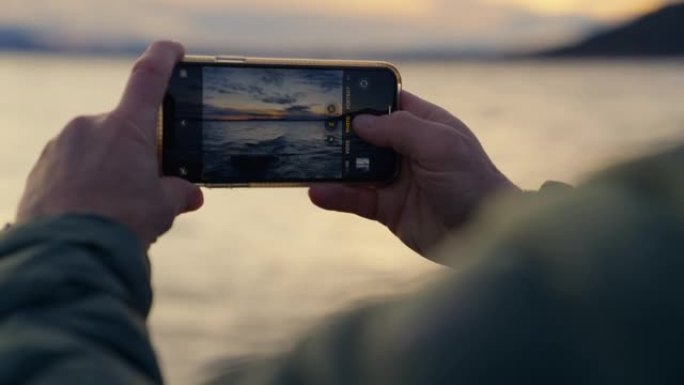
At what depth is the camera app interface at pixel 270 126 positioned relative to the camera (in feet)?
4.69

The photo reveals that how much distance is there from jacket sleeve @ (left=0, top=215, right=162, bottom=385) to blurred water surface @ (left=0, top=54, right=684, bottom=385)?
10 centimetres

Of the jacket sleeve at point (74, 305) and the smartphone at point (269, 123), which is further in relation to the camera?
the smartphone at point (269, 123)

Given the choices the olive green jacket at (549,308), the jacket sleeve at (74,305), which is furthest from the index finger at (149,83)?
the olive green jacket at (549,308)

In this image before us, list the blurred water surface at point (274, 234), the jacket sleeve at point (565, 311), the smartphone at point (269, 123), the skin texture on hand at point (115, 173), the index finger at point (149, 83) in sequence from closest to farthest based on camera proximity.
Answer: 1. the jacket sleeve at point (565, 311)
2. the skin texture on hand at point (115, 173)
3. the index finger at point (149, 83)
4. the smartphone at point (269, 123)
5. the blurred water surface at point (274, 234)

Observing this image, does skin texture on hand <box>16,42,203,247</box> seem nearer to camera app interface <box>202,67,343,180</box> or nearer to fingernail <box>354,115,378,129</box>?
camera app interface <box>202,67,343,180</box>

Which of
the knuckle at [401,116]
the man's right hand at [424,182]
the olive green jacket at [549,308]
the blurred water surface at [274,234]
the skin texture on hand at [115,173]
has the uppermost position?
the olive green jacket at [549,308]

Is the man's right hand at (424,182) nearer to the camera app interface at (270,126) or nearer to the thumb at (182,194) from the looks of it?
the camera app interface at (270,126)

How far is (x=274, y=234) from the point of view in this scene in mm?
3564

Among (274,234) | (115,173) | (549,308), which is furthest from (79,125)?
(274,234)

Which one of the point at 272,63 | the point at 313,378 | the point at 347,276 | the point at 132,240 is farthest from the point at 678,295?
the point at 347,276

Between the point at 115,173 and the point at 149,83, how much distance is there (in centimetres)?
20

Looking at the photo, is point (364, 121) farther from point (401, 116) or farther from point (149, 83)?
point (149, 83)

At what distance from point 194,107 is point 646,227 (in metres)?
1.05

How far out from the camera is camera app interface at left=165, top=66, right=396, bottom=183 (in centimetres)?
143
